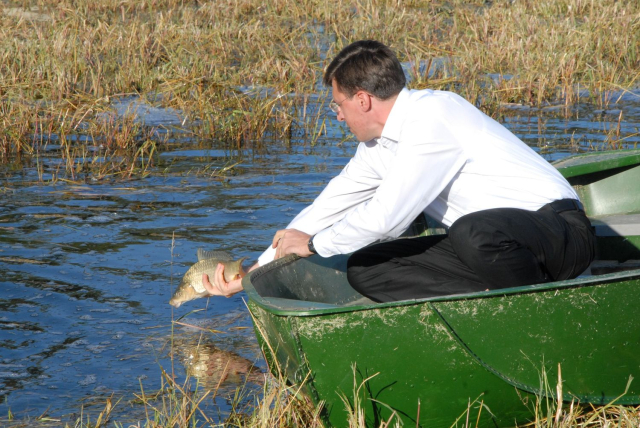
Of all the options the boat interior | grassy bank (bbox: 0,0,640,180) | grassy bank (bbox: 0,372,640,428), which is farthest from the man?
grassy bank (bbox: 0,0,640,180)

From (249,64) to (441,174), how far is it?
785 centimetres

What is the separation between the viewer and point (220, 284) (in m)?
4.17

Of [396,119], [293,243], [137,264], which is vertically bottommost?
[137,264]

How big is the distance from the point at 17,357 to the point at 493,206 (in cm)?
256

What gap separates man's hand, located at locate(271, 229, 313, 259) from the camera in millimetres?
3863

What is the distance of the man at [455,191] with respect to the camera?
3473 mm

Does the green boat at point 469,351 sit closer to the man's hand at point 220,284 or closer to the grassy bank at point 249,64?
the man's hand at point 220,284

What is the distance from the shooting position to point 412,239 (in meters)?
4.30

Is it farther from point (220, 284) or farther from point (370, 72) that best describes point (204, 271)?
point (370, 72)

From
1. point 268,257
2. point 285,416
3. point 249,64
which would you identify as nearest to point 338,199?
point 268,257

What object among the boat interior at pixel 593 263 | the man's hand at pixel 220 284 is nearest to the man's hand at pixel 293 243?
the boat interior at pixel 593 263

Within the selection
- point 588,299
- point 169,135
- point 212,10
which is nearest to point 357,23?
point 212,10

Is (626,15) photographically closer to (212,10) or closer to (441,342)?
(212,10)

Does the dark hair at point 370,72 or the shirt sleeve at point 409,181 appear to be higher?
the dark hair at point 370,72
